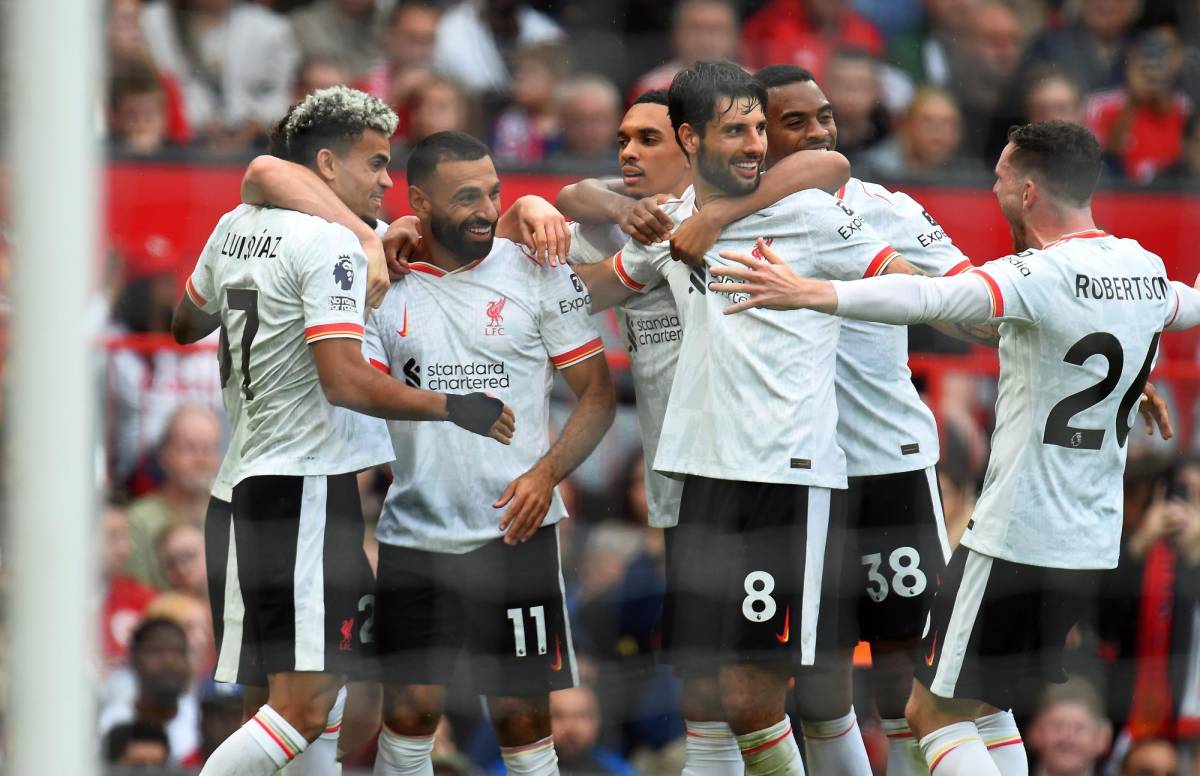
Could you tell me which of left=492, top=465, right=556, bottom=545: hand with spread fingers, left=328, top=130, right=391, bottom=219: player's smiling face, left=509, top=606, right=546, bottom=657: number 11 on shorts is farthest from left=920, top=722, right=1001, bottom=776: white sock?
left=328, top=130, right=391, bottom=219: player's smiling face

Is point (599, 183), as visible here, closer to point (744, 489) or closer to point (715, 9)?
point (744, 489)

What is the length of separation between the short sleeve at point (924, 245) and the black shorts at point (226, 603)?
66.6 inches

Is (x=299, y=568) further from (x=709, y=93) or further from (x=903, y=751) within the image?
(x=903, y=751)

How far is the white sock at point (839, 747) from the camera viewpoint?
374cm

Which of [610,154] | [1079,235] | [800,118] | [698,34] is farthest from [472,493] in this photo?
[698,34]

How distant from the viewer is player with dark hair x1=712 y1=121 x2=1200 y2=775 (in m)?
3.41

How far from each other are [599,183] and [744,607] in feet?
3.91

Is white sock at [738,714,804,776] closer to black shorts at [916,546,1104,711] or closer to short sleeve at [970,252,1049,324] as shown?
black shorts at [916,546,1104,711]

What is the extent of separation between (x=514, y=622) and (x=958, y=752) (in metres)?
1.05

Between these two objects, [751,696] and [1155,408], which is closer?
[751,696]

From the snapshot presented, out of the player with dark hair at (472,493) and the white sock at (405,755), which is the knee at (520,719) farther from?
the white sock at (405,755)

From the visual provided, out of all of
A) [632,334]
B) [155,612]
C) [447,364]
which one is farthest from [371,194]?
[155,612]

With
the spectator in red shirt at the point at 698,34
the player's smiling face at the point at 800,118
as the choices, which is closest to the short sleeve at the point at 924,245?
the player's smiling face at the point at 800,118

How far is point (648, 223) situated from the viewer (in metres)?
3.67
